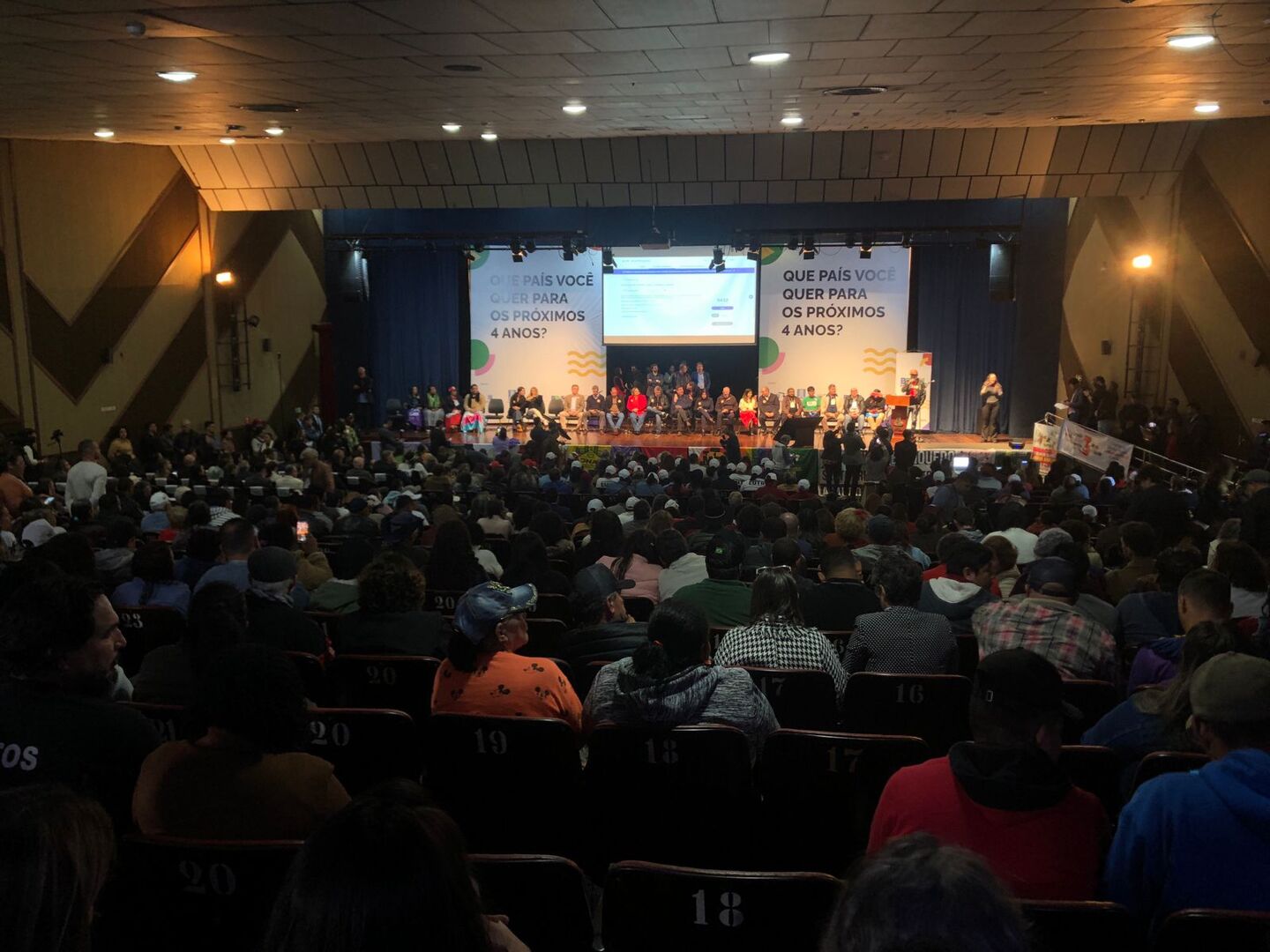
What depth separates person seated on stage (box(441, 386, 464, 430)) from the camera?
61.7 ft

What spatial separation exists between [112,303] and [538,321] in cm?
775

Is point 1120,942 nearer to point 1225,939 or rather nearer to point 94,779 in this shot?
point 1225,939

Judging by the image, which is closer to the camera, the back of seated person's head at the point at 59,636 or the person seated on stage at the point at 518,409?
the back of seated person's head at the point at 59,636

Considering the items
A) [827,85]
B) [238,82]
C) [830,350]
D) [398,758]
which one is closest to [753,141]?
[830,350]

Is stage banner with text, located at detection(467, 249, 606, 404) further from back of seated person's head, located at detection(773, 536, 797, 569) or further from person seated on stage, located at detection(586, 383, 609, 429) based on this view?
back of seated person's head, located at detection(773, 536, 797, 569)

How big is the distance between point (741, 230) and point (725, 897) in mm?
15481

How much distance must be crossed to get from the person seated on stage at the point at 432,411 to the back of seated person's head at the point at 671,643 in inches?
656

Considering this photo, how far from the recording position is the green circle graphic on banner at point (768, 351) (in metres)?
19.0

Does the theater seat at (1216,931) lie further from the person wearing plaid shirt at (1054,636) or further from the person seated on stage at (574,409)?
the person seated on stage at (574,409)

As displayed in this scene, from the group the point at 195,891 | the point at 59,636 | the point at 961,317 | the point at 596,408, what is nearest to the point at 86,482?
the point at 59,636

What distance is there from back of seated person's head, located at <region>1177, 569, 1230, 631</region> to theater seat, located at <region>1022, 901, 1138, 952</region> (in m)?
2.17

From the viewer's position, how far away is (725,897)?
184cm

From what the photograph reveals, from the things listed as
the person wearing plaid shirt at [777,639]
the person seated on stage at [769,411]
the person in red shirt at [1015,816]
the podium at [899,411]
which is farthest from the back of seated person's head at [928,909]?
the person seated on stage at [769,411]

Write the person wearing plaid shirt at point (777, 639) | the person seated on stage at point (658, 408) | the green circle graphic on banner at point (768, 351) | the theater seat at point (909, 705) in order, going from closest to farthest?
the theater seat at point (909, 705), the person wearing plaid shirt at point (777, 639), the person seated on stage at point (658, 408), the green circle graphic on banner at point (768, 351)
